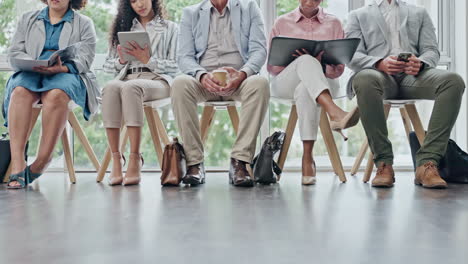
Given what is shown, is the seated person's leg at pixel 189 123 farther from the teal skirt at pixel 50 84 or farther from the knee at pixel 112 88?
the teal skirt at pixel 50 84

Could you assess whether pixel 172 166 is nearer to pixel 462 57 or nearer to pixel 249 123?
pixel 249 123

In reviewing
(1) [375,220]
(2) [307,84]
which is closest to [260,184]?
(2) [307,84]

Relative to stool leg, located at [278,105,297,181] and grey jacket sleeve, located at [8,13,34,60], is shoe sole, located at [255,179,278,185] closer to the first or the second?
stool leg, located at [278,105,297,181]

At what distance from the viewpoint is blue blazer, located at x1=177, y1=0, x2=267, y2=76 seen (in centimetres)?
296

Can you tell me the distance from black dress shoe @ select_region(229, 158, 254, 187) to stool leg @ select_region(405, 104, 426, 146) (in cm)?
96

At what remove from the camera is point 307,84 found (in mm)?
2592

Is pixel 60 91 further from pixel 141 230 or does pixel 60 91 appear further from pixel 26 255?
pixel 26 255

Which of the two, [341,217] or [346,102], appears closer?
[341,217]

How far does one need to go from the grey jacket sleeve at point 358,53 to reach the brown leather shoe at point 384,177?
1.77 feet

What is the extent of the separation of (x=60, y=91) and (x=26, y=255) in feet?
5.58

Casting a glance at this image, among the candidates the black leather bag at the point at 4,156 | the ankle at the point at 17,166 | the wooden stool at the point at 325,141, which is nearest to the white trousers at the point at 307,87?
the wooden stool at the point at 325,141

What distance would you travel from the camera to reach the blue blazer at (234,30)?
2955 mm

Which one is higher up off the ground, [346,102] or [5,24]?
[5,24]

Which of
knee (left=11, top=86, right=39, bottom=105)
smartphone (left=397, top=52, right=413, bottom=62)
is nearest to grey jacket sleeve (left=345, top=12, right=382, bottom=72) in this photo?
smartphone (left=397, top=52, right=413, bottom=62)
